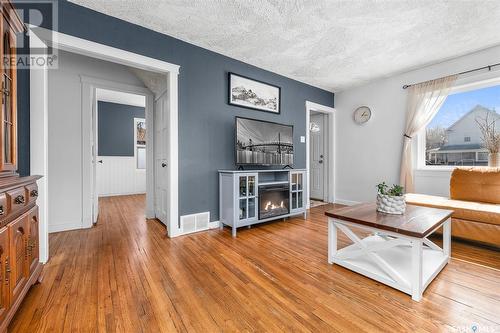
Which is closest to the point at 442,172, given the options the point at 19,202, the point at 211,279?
the point at 211,279

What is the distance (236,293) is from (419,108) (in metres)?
3.89

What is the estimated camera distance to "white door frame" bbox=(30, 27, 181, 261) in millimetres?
1902

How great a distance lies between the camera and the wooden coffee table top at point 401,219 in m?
1.51

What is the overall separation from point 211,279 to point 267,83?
9.96ft

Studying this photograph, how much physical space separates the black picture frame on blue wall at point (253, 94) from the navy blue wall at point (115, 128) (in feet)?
14.3

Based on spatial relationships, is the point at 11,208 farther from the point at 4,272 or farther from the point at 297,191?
the point at 297,191

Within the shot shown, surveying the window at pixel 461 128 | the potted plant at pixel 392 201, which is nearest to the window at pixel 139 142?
the potted plant at pixel 392 201

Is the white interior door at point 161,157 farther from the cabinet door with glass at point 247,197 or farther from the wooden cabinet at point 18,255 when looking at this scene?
the wooden cabinet at point 18,255

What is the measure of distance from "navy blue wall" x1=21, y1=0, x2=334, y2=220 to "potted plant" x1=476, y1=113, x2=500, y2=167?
10.7ft

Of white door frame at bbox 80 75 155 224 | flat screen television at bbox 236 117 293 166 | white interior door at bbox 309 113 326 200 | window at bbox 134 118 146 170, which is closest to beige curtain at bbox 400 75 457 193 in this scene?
white interior door at bbox 309 113 326 200

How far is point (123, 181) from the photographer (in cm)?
608

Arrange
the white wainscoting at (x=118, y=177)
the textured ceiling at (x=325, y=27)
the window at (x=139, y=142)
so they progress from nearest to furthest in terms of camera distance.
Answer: the textured ceiling at (x=325, y=27), the white wainscoting at (x=118, y=177), the window at (x=139, y=142)

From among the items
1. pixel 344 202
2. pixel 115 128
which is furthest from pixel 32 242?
pixel 115 128

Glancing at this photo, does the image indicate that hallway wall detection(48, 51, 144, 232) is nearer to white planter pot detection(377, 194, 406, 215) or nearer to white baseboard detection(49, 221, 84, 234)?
white baseboard detection(49, 221, 84, 234)
